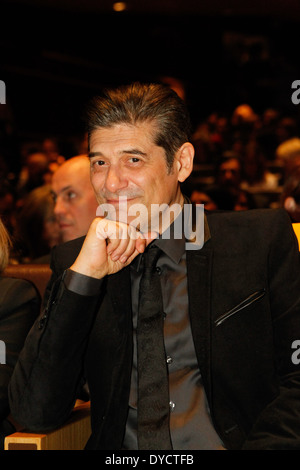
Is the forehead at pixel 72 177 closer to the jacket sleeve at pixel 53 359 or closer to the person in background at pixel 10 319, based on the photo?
the person in background at pixel 10 319

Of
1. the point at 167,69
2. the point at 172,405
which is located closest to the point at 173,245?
the point at 172,405

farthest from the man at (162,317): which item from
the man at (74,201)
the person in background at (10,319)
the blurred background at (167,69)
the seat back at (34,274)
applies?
the blurred background at (167,69)

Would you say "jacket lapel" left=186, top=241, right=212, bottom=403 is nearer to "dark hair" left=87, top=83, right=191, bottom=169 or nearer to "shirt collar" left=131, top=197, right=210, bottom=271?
"shirt collar" left=131, top=197, right=210, bottom=271

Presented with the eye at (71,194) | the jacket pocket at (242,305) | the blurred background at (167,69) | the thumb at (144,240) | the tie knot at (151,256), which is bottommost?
the jacket pocket at (242,305)

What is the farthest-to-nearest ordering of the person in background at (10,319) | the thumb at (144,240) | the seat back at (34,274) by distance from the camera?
the seat back at (34,274) < the person in background at (10,319) < the thumb at (144,240)

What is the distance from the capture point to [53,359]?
5.45 ft

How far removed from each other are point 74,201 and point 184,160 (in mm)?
1514

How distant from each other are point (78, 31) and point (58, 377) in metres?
11.3

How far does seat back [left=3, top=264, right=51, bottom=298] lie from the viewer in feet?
7.89

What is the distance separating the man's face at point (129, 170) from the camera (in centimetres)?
177

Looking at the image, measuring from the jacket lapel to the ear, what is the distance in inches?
8.6

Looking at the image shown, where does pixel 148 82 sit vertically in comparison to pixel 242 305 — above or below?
above

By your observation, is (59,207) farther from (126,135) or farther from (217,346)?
(217,346)

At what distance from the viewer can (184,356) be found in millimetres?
1739
